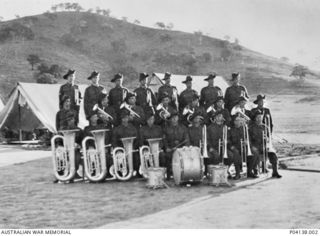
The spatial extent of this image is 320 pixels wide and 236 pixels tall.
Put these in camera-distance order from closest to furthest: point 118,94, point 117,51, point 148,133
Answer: point 148,133 < point 118,94 < point 117,51

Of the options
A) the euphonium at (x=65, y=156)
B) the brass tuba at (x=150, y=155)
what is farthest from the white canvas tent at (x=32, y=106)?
the brass tuba at (x=150, y=155)

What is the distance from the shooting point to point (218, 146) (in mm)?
8469

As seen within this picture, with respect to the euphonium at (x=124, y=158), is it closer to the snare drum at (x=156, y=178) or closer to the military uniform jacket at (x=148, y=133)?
the military uniform jacket at (x=148, y=133)

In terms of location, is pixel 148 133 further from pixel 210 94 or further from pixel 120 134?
pixel 210 94

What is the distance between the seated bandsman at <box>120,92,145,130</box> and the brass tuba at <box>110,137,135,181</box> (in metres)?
0.81

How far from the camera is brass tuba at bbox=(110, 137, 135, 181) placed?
793 cm

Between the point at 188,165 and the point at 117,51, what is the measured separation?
5627cm

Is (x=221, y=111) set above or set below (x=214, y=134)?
above

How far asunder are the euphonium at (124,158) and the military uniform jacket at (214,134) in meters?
1.38

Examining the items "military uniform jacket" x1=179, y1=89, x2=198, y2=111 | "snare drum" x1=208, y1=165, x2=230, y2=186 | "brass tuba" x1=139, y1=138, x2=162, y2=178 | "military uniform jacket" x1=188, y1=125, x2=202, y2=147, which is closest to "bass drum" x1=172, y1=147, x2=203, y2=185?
"snare drum" x1=208, y1=165, x2=230, y2=186

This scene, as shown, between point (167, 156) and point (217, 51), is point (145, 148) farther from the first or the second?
point (217, 51)

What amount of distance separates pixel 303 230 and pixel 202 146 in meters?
3.60

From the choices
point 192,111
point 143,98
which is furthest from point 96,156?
point 192,111

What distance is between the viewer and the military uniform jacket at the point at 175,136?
8.38 m
